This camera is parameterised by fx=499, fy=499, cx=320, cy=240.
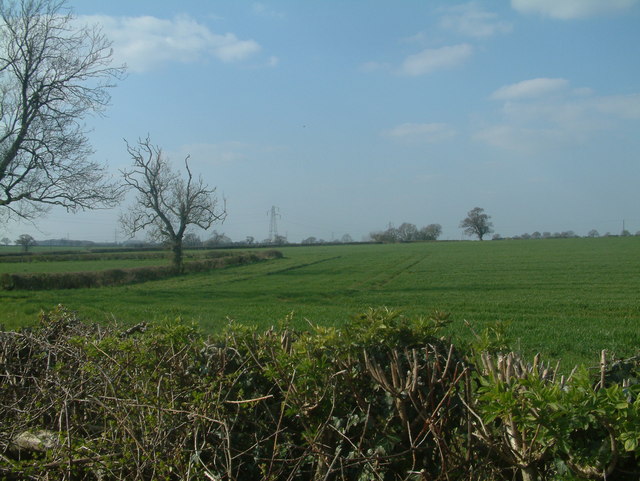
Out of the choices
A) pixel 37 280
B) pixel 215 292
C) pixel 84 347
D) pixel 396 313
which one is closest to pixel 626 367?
pixel 396 313

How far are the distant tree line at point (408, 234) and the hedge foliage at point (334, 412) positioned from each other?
4959 inches

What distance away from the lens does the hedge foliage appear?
200 cm

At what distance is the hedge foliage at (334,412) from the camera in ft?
6.57

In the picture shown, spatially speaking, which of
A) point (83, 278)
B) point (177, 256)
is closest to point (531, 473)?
point (83, 278)

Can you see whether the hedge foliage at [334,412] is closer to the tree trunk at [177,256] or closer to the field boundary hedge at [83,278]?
the field boundary hedge at [83,278]

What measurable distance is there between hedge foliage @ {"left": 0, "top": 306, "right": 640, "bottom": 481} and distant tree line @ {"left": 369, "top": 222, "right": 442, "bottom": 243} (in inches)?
4959

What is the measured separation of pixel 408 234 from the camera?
134750mm

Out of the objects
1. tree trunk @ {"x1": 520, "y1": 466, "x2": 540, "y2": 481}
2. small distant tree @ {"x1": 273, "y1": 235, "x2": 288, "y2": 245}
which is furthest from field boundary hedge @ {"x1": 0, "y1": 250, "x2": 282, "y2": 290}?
small distant tree @ {"x1": 273, "y1": 235, "x2": 288, "y2": 245}

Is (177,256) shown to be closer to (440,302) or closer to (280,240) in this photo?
(440,302)

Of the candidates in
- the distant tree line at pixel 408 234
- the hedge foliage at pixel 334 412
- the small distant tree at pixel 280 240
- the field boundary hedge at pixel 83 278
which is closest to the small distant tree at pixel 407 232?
the distant tree line at pixel 408 234

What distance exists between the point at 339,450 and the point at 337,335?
65 cm

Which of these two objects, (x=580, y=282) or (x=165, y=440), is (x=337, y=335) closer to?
(x=165, y=440)

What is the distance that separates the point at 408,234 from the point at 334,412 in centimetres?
13415

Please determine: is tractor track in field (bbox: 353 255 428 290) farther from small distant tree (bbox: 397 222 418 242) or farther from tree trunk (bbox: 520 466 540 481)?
small distant tree (bbox: 397 222 418 242)
